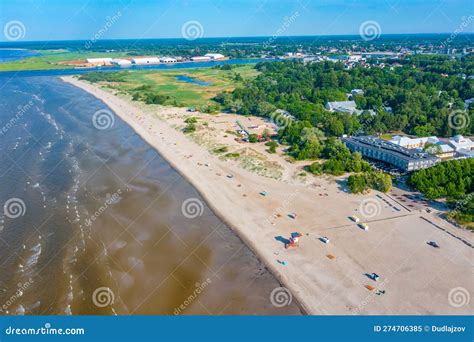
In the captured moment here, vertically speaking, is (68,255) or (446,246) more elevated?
(68,255)

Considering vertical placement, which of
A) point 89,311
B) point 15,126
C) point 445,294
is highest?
point 15,126

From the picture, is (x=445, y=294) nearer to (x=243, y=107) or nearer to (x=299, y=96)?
(x=243, y=107)

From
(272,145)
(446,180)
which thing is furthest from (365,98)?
(446,180)

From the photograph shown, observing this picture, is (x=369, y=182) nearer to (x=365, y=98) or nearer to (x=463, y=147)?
(x=463, y=147)

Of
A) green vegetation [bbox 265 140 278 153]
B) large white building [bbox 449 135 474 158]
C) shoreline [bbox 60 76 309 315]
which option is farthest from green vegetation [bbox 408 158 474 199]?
shoreline [bbox 60 76 309 315]

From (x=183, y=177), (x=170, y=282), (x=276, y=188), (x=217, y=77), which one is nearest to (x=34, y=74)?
(x=217, y=77)

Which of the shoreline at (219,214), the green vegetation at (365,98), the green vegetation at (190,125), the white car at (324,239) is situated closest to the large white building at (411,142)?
the green vegetation at (365,98)
